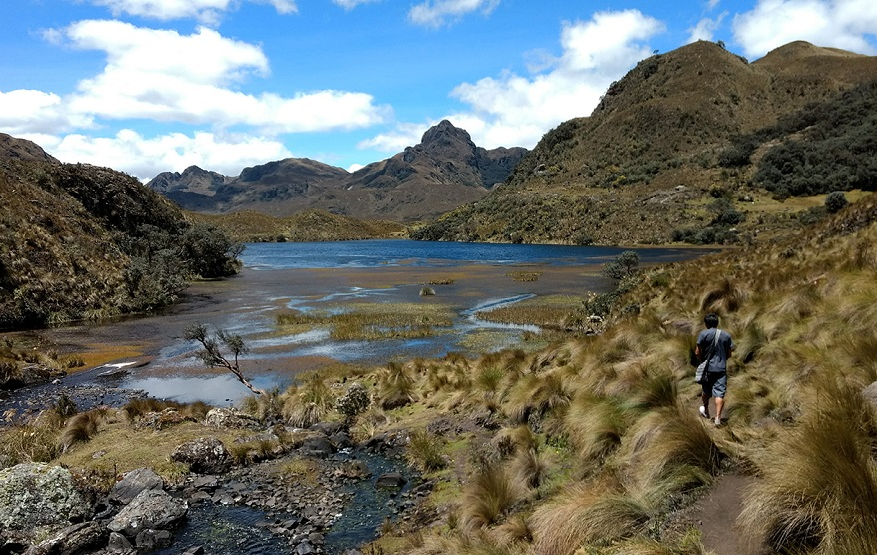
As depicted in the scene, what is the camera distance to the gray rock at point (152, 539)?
9.48 metres

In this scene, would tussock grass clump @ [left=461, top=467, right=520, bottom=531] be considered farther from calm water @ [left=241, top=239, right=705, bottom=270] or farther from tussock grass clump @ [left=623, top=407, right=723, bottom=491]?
calm water @ [left=241, top=239, right=705, bottom=270]

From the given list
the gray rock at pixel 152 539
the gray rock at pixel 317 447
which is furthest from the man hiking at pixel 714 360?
the gray rock at pixel 152 539

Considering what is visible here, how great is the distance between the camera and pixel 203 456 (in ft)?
42.6

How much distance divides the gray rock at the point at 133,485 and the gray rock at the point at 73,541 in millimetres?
1503

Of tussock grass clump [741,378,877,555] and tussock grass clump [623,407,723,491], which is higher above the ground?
tussock grass clump [741,378,877,555]

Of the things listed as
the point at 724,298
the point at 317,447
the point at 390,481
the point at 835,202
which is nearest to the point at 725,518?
the point at 390,481

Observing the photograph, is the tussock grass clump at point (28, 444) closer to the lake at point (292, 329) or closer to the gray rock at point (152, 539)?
the gray rock at point (152, 539)

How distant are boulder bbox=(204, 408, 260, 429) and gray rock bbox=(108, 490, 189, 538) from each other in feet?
16.4

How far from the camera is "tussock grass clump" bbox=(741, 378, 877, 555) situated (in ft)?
13.7

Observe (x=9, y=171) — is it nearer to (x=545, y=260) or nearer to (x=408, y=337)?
(x=408, y=337)

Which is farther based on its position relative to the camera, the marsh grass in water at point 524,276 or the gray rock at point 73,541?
the marsh grass in water at point 524,276

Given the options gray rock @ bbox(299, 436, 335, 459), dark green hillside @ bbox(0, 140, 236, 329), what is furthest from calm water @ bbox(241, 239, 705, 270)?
gray rock @ bbox(299, 436, 335, 459)

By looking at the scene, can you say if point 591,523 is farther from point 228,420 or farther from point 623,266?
point 623,266

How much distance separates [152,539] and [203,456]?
3.46 m
